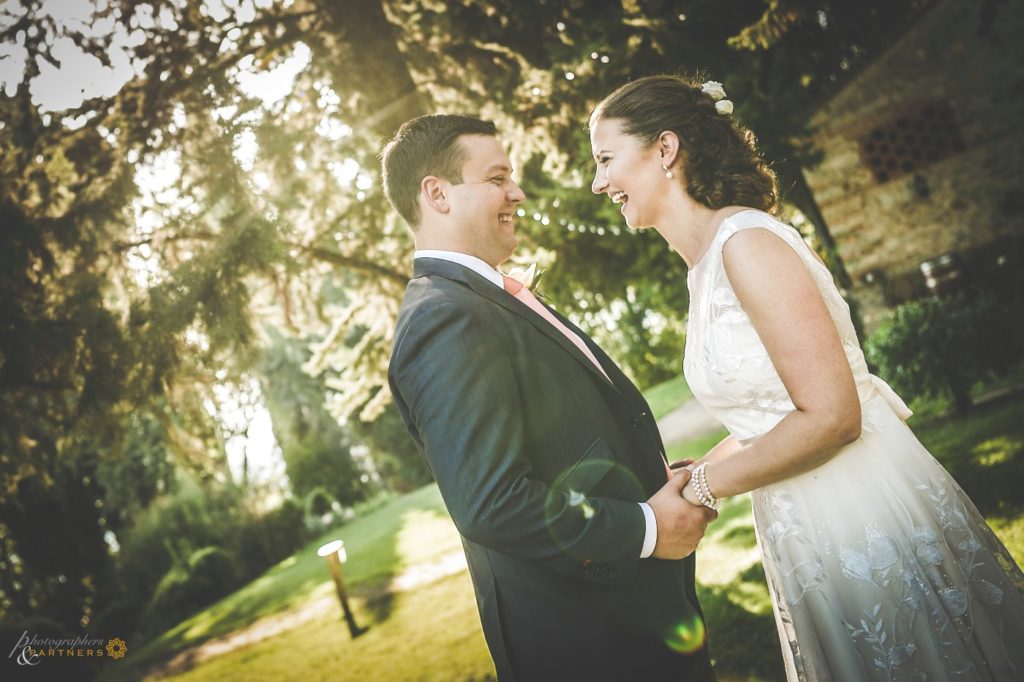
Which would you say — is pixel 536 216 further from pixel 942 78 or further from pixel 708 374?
pixel 942 78

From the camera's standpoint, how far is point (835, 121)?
408 inches

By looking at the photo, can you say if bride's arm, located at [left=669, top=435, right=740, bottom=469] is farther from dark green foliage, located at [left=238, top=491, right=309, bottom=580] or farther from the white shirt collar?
dark green foliage, located at [left=238, top=491, right=309, bottom=580]

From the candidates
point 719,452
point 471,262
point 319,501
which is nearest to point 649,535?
point 719,452

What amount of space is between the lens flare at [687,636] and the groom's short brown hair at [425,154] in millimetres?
1894

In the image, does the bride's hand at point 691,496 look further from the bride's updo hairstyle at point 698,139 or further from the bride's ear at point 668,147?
the bride's ear at point 668,147

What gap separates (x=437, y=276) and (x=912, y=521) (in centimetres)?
187

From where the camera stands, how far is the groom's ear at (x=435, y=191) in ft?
7.65

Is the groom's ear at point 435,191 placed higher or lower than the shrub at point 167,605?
higher

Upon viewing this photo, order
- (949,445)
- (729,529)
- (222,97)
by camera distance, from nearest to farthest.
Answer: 1. (222,97)
2. (949,445)
3. (729,529)

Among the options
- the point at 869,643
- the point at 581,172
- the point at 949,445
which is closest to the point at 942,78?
the point at 949,445

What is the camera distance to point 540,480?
1.96 m

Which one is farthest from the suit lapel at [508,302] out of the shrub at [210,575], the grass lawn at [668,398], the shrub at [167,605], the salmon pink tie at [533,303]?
the shrub at [210,575]

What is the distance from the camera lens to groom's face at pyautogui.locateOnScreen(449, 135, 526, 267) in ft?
7.59

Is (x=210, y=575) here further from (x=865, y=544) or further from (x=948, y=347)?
(x=865, y=544)
